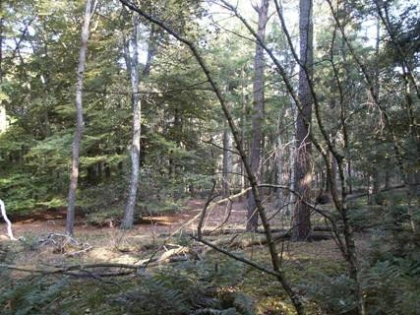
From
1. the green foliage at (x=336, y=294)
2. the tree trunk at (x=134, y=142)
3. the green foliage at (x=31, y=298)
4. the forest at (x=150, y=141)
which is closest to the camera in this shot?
the green foliage at (x=31, y=298)

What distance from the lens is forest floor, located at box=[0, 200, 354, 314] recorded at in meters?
4.45

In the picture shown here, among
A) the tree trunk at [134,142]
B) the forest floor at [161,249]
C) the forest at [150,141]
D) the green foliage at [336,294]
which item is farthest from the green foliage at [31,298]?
the tree trunk at [134,142]

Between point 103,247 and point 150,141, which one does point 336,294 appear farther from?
point 150,141

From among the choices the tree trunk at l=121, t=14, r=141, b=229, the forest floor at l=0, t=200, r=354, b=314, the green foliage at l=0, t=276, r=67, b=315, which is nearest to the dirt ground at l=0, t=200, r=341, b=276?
the forest floor at l=0, t=200, r=354, b=314

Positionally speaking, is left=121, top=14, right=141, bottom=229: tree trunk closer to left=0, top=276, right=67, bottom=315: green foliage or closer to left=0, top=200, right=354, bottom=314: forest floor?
left=0, top=200, right=354, bottom=314: forest floor

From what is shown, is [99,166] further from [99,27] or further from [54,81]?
[99,27]

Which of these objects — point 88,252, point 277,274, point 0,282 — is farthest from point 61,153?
point 277,274

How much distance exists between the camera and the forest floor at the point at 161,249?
4.45 meters

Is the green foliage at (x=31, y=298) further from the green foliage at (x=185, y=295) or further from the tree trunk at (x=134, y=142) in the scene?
the tree trunk at (x=134, y=142)

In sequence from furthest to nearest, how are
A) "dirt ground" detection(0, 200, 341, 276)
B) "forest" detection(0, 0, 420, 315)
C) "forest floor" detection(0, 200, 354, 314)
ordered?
"dirt ground" detection(0, 200, 341, 276) → "forest" detection(0, 0, 420, 315) → "forest floor" detection(0, 200, 354, 314)

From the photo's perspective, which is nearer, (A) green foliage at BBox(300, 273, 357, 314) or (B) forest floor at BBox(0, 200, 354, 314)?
(A) green foliage at BBox(300, 273, 357, 314)

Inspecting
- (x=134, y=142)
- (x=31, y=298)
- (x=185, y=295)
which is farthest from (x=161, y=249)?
(x=134, y=142)

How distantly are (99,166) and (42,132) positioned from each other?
11.9ft

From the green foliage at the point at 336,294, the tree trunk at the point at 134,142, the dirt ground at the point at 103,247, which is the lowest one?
the dirt ground at the point at 103,247
